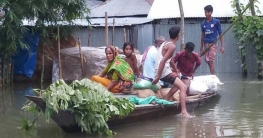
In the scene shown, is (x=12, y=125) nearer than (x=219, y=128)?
No

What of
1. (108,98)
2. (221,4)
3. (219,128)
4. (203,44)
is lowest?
(219,128)

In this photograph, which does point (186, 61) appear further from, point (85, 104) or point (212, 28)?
point (85, 104)

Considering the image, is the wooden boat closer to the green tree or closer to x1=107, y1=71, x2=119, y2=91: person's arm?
x1=107, y1=71, x2=119, y2=91: person's arm

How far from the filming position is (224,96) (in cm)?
1227

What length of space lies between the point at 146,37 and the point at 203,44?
5317 mm

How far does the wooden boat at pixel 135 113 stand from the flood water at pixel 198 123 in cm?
10

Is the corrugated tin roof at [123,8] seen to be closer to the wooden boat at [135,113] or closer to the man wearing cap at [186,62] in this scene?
the man wearing cap at [186,62]

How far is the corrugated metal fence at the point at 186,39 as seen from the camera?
17.5 m

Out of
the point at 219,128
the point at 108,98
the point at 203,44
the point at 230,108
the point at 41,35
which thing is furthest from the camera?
the point at 41,35

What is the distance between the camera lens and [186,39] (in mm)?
17906

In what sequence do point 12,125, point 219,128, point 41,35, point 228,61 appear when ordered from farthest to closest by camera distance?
point 228,61 → point 41,35 → point 12,125 → point 219,128

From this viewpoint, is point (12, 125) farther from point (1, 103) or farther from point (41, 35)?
point (41, 35)

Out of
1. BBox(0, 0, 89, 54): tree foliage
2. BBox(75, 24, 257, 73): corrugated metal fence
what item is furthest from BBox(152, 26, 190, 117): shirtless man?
BBox(75, 24, 257, 73): corrugated metal fence

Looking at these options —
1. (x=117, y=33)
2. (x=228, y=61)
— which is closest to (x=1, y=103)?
(x=117, y=33)
